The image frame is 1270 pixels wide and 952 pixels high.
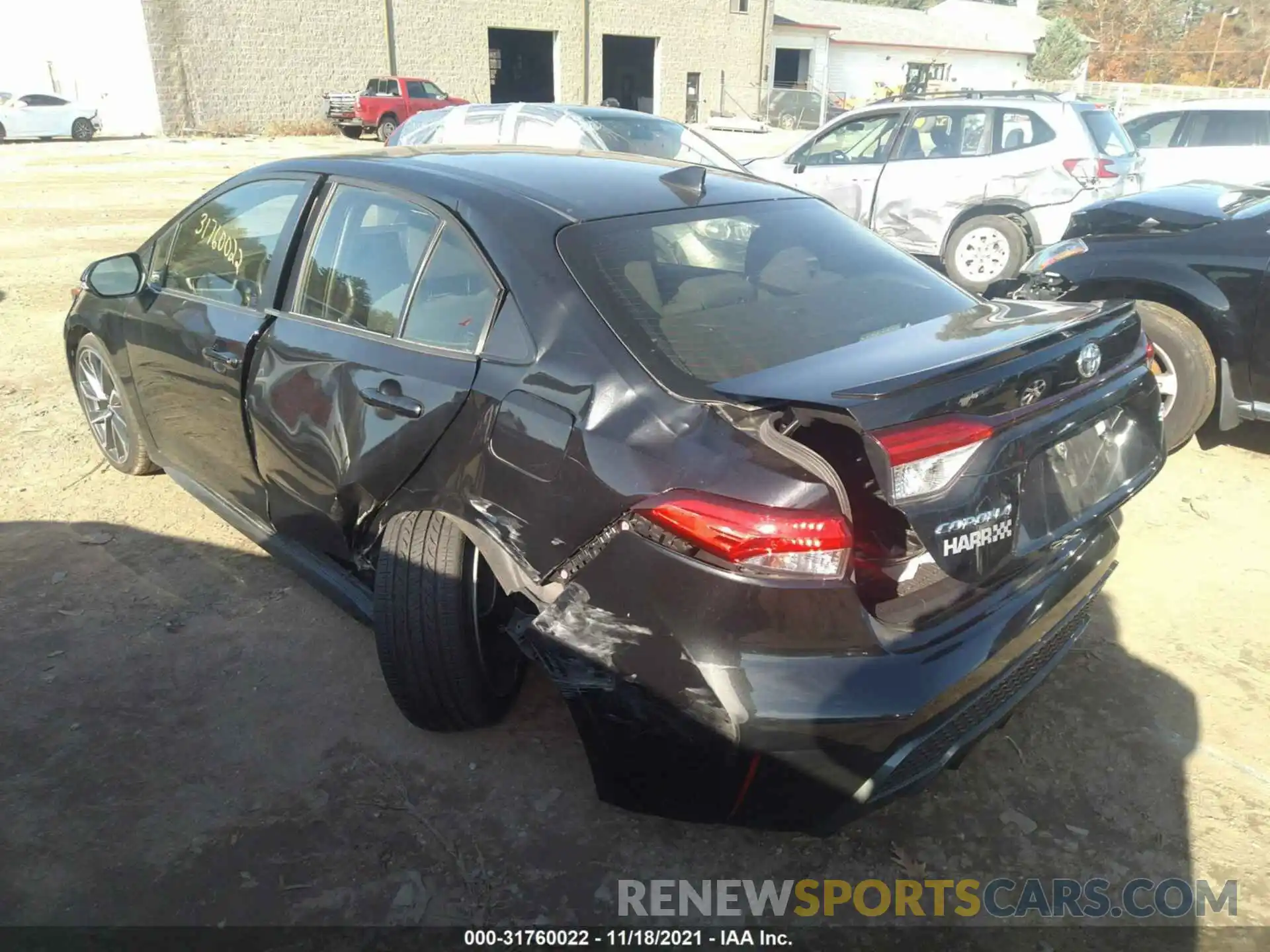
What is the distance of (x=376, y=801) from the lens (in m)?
2.63

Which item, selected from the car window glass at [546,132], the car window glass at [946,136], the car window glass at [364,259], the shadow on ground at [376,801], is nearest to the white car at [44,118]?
the car window glass at [546,132]

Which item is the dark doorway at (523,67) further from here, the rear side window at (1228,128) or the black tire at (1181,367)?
the black tire at (1181,367)

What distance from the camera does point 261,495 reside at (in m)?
3.48

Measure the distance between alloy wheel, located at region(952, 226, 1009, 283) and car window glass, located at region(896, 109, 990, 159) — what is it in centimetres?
77

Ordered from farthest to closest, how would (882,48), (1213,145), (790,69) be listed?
(882,48) → (790,69) → (1213,145)

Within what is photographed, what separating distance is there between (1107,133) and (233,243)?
8235 mm

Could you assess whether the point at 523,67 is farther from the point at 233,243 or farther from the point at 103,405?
the point at 233,243

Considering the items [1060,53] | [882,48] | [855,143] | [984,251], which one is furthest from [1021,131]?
[1060,53]

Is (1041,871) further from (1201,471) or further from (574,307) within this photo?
(1201,471)

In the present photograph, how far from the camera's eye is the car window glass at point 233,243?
3.36m

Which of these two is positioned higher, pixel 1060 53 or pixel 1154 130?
pixel 1060 53

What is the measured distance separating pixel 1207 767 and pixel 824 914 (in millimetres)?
1351

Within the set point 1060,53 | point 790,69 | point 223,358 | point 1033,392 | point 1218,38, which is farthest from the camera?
point 1218,38

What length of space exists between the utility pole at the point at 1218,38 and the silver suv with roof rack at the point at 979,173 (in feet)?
171
